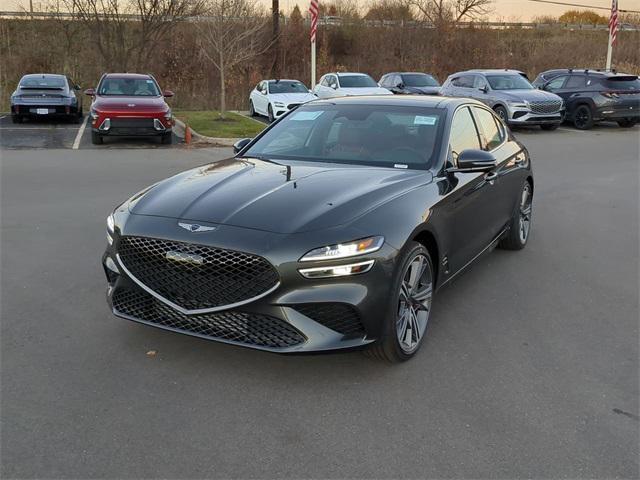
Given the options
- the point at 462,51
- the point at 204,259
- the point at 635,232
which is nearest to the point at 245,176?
the point at 204,259

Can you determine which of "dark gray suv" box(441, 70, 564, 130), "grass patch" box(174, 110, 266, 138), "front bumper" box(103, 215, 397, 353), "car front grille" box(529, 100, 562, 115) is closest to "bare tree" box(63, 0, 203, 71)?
"grass patch" box(174, 110, 266, 138)

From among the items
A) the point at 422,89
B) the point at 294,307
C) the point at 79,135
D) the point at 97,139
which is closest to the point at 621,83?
the point at 422,89

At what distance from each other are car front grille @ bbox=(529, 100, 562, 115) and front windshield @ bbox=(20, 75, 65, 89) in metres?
14.3

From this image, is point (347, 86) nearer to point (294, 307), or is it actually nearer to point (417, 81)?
point (417, 81)

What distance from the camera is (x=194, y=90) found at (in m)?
30.5

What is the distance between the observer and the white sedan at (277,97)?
825 inches

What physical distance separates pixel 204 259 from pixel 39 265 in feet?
10.1

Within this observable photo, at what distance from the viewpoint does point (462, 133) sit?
17.5 ft

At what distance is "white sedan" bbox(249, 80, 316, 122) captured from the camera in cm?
2095

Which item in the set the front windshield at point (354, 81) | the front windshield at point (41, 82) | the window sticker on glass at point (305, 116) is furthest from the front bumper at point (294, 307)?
the front windshield at point (354, 81)

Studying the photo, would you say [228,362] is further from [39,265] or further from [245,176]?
[39,265]

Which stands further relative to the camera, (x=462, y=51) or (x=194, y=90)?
(x=462, y=51)

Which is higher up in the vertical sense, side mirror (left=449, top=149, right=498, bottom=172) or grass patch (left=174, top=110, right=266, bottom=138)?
side mirror (left=449, top=149, right=498, bottom=172)

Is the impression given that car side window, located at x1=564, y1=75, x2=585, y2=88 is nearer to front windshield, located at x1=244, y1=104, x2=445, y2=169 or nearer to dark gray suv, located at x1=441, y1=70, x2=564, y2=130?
dark gray suv, located at x1=441, y1=70, x2=564, y2=130
